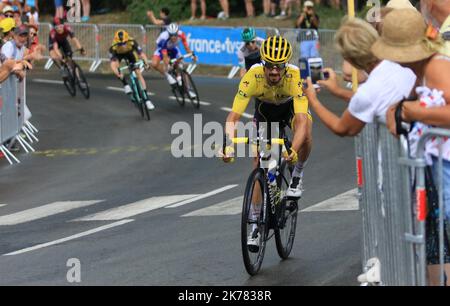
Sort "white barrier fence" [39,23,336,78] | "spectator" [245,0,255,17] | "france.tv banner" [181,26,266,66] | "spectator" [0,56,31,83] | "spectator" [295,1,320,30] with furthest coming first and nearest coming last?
"spectator" [245,0,255,17] < "white barrier fence" [39,23,336,78] < "france.tv banner" [181,26,266,66] < "spectator" [295,1,320,30] < "spectator" [0,56,31,83]

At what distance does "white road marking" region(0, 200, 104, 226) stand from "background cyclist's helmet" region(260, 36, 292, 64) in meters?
4.52

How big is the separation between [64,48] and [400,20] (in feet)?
69.6

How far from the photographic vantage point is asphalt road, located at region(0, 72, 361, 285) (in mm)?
9734

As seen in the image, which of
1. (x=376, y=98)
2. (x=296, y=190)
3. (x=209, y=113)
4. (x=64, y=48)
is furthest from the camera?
(x=64, y=48)

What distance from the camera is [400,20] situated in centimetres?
677

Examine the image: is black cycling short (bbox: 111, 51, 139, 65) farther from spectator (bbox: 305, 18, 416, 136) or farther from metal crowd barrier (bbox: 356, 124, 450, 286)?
spectator (bbox: 305, 18, 416, 136)

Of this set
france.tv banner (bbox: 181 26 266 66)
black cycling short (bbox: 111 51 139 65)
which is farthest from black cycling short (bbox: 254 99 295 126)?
france.tv banner (bbox: 181 26 266 66)

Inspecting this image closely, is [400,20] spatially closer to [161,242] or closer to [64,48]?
[161,242]

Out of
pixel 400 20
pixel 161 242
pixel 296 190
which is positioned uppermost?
pixel 400 20

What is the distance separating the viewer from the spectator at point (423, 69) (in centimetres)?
661

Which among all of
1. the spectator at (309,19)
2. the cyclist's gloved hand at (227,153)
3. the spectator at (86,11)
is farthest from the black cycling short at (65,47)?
the cyclist's gloved hand at (227,153)

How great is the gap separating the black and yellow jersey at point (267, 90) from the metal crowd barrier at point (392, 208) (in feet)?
8.28

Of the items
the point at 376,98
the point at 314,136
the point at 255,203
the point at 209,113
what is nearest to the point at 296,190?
the point at 255,203

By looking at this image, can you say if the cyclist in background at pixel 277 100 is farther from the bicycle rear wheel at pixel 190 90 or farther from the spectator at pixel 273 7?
the spectator at pixel 273 7
